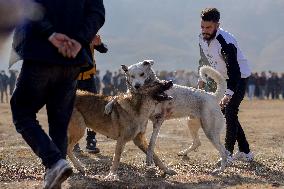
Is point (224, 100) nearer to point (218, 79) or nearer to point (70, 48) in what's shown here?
point (218, 79)

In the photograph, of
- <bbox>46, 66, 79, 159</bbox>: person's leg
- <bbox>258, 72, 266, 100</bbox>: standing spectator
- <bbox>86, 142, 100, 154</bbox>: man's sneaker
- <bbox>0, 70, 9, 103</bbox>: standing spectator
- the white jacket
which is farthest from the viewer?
<bbox>258, 72, 266, 100</bbox>: standing spectator

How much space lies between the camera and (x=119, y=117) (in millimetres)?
6695

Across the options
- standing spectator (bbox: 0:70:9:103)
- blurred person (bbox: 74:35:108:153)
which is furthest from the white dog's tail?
standing spectator (bbox: 0:70:9:103)

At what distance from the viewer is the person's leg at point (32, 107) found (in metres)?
4.47

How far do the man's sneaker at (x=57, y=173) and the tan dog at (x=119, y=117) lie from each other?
183 cm

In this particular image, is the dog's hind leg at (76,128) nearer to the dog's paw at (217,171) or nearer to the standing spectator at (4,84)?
the dog's paw at (217,171)

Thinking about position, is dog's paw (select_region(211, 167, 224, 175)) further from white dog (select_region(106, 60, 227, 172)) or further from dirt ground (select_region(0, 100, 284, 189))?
white dog (select_region(106, 60, 227, 172))

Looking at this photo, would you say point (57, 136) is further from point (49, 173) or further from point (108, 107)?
point (108, 107)

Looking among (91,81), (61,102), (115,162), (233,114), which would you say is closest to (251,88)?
(91,81)

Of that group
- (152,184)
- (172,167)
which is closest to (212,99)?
(172,167)

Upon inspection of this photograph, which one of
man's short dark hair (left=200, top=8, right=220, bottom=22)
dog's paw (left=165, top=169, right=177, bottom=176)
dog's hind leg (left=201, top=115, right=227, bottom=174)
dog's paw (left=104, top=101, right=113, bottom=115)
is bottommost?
dog's paw (left=165, top=169, right=177, bottom=176)

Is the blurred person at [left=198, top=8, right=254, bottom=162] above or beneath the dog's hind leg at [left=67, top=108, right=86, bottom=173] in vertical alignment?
above

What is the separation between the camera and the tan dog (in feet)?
21.4

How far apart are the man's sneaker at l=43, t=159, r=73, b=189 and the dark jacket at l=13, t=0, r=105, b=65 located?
74 cm
